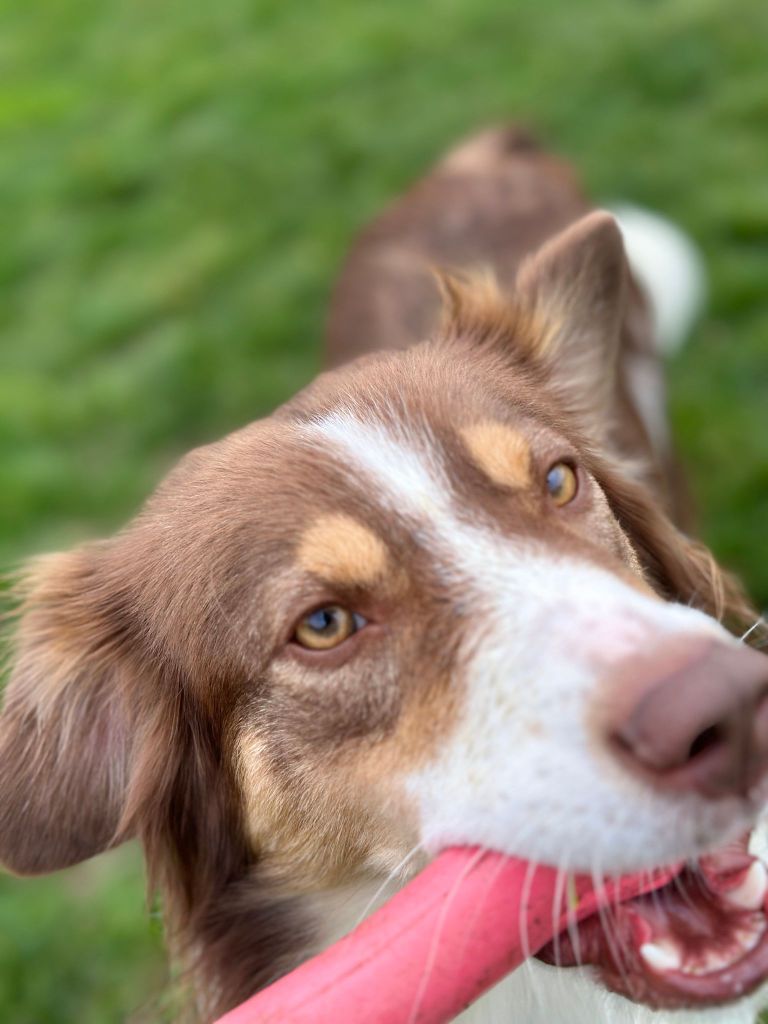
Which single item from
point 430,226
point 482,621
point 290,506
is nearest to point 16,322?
point 430,226

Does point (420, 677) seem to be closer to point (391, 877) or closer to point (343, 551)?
point (343, 551)

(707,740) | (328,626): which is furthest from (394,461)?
(707,740)

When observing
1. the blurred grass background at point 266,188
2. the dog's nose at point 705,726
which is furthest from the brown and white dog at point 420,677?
the blurred grass background at point 266,188

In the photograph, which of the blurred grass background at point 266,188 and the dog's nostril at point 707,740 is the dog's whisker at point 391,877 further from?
the blurred grass background at point 266,188

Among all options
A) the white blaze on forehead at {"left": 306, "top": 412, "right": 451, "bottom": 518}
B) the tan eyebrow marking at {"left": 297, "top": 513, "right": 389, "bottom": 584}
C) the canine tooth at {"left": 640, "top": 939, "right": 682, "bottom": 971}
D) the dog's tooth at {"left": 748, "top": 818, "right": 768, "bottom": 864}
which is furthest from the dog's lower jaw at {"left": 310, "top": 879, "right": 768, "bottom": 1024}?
the white blaze on forehead at {"left": 306, "top": 412, "right": 451, "bottom": 518}

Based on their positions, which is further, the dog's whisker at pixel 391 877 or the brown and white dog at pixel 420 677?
the dog's whisker at pixel 391 877

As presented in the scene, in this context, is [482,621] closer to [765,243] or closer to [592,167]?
[765,243]

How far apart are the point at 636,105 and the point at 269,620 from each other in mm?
5326

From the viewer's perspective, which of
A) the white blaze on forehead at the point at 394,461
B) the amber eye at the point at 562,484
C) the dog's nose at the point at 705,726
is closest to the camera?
the dog's nose at the point at 705,726

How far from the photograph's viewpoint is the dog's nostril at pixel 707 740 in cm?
176

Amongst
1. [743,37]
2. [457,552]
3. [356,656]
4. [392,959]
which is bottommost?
[392,959]

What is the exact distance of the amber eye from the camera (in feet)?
7.82

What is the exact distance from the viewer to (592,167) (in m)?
6.38

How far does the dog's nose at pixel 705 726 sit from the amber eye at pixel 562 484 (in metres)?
0.63
